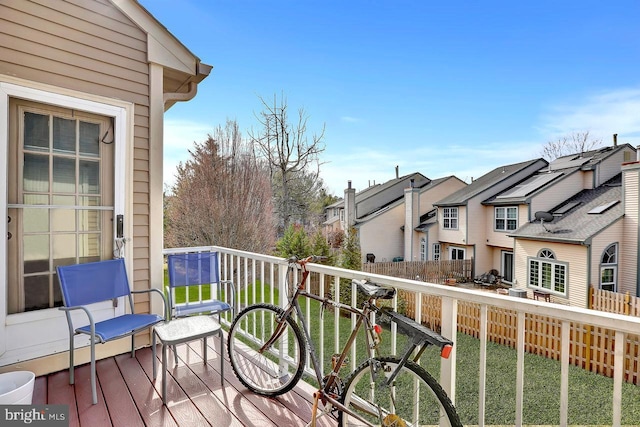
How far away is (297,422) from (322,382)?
1.07 feet

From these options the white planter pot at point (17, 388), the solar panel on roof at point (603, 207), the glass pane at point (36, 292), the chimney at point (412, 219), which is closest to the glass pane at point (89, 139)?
the glass pane at point (36, 292)

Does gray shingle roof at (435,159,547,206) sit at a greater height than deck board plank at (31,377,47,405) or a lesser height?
greater

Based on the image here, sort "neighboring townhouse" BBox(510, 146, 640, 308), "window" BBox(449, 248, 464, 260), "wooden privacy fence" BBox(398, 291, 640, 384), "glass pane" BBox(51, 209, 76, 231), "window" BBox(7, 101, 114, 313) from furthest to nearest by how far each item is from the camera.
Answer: "window" BBox(449, 248, 464, 260)
"neighboring townhouse" BBox(510, 146, 640, 308)
"wooden privacy fence" BBox(398, 291, 640, 384)
"glass pane" BBox(51, 209, 76, 231)
"window" BBox(7, 101, 114, 313)

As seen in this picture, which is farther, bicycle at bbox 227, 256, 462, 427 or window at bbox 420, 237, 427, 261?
window at bbox 420, 237, 427, 261

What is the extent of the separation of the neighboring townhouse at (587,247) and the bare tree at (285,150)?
9.01m

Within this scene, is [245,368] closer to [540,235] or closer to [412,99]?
[540,235]

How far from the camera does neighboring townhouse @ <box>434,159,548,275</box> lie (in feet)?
48.4

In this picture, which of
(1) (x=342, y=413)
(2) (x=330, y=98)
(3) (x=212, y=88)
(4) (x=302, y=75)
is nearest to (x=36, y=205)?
(1) (x=342, y=413)

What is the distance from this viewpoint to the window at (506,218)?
1360 cm

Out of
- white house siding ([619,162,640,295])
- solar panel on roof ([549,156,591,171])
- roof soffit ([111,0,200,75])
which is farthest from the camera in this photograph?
solar panel on roof ([549,156,591,171])

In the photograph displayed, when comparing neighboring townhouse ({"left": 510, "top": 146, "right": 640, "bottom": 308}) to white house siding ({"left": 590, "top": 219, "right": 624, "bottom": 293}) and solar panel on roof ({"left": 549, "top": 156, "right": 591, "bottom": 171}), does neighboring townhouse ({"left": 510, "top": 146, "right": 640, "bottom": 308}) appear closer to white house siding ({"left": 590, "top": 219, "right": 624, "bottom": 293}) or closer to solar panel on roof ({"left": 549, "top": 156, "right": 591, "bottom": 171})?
white house siding ({"left": 590, "top": 219, "right": 624, "bottom": 293})

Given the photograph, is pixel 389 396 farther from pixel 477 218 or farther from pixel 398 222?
pixel 398 222

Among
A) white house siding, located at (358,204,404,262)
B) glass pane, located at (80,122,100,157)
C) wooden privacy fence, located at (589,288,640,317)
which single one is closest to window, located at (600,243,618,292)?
wooden privacy fence, located at (589,288,640,317)

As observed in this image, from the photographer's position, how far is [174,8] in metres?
4.94
